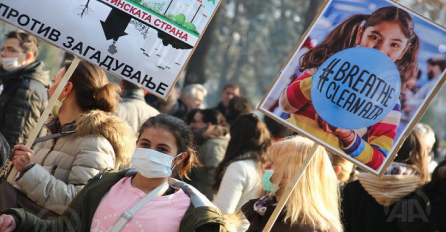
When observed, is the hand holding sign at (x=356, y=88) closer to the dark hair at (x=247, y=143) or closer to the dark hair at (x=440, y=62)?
the dark hair at (x=440, y=62)

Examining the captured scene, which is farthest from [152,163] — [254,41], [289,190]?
[254,41]

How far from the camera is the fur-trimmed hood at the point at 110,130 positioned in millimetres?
3498

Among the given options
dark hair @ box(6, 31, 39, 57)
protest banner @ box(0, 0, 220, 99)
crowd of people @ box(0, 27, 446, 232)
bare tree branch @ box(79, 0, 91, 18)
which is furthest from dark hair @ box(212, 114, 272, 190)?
dark hair @ box(6, 31, 39, 57)

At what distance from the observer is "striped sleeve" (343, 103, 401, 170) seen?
3.27 metres

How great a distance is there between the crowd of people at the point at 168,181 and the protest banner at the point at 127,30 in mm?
323

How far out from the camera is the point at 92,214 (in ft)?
9.86

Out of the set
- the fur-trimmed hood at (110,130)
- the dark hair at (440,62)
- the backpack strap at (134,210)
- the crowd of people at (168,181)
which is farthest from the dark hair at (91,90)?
the dark hair at (440,62)

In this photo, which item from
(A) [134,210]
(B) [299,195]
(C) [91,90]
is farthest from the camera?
(C) [91,90]

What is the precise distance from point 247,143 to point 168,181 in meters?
2.02

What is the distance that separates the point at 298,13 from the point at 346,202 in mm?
27615

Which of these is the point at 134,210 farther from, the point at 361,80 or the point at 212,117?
the point at 212,117

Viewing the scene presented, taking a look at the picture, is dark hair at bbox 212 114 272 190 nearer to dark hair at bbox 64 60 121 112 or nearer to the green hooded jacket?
dark hair at bbox 64 60 121 112

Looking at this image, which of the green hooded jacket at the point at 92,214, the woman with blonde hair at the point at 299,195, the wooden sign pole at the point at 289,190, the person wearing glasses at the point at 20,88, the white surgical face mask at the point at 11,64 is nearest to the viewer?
the green hooded jacket at the point at 92,214

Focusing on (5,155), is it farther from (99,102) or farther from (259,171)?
(259,171)
